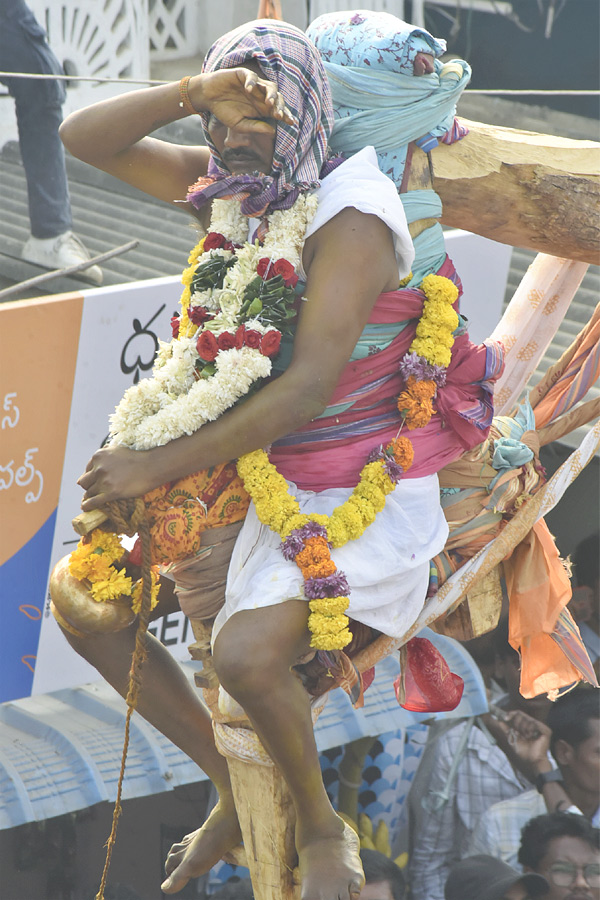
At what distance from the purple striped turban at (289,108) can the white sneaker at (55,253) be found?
3201 millimetres

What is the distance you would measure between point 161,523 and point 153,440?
0.17m

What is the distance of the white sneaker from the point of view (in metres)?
5.44

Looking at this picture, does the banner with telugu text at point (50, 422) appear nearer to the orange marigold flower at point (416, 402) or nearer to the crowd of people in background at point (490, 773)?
the crowd of people in background at point (490, 773)

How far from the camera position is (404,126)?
8.11ft

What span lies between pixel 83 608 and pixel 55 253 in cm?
337

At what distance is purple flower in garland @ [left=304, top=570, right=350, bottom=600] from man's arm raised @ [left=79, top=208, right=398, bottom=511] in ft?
0.97

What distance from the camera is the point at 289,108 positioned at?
224cm

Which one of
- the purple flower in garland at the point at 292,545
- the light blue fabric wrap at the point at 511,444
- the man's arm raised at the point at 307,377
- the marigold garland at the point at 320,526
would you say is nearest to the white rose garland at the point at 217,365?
the man's arm raised at the point at 307,377

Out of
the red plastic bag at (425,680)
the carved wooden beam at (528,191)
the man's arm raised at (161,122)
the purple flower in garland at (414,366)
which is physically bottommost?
the red plastic bag at (425,680)

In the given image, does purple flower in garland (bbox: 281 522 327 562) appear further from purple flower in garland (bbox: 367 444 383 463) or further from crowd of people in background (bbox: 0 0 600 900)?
crowd of people in background (bbox: 0 0 600 900)

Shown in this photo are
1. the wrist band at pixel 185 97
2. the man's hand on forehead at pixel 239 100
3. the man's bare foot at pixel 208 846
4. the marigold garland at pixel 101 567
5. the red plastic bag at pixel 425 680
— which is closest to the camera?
the man's hand on forehead at pixel 239 100

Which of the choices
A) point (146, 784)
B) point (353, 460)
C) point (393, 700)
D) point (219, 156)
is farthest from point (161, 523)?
point (393, 700)

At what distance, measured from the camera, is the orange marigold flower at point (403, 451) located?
8.05 ft

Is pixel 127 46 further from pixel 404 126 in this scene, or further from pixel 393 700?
pixel 404 126
